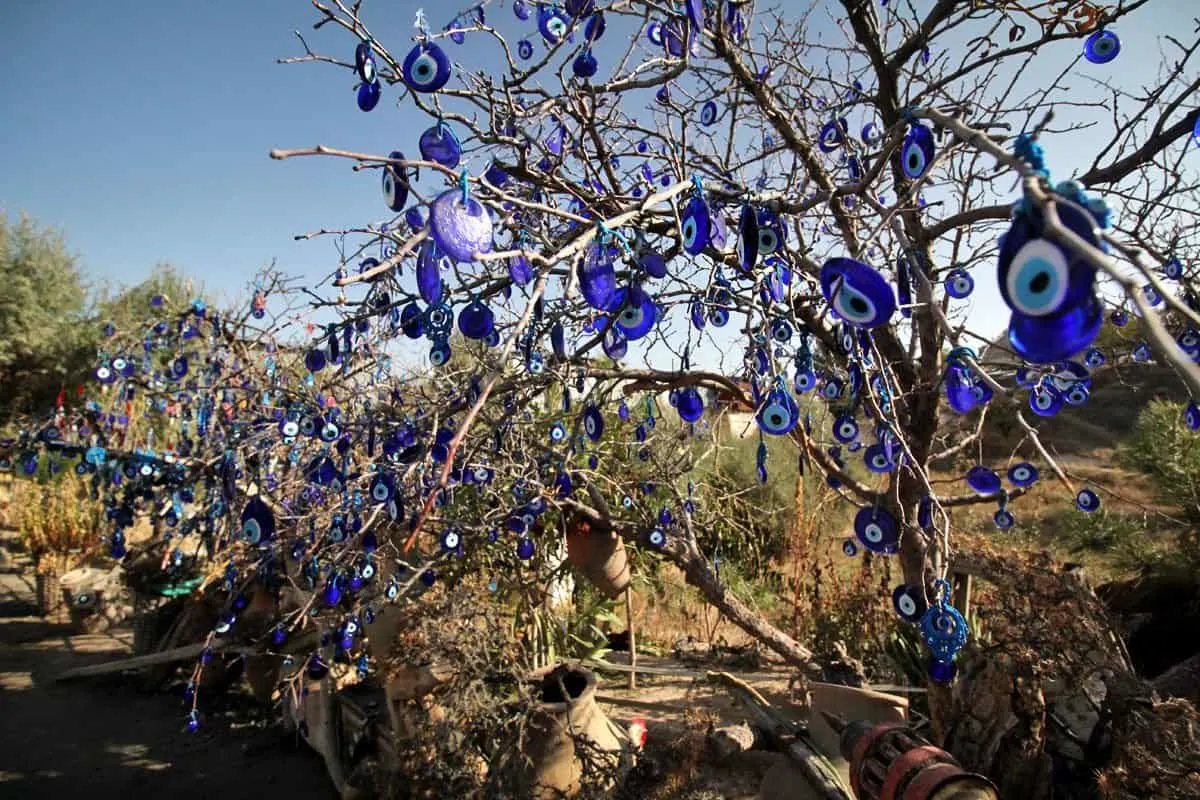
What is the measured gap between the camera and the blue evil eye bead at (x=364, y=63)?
1.64 m

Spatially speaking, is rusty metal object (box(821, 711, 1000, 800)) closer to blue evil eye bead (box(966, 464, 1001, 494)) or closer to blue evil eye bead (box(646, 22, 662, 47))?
blue evil eye bead (box(966, 464, 1001, 494))

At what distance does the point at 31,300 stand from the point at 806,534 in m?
15.4

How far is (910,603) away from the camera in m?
2.10

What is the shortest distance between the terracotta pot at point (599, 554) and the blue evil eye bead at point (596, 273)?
2.79 metres

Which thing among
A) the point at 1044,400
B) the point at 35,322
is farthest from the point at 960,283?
the point at 35,322

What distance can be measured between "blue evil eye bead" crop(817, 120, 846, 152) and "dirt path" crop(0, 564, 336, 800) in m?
4.31

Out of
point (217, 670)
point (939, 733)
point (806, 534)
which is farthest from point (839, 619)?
point (217, 670)

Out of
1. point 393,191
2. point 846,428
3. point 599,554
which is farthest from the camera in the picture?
point 599,554

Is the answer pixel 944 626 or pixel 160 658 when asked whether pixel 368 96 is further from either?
pixel 160 658

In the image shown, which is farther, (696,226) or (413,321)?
(413,321)

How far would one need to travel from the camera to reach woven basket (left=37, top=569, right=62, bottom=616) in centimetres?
748

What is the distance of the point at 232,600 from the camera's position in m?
4.19

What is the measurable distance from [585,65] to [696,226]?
1303mm

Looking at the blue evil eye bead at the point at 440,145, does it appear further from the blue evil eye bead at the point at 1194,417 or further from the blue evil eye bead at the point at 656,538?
the blue evil eye bead at the point at 656,538
